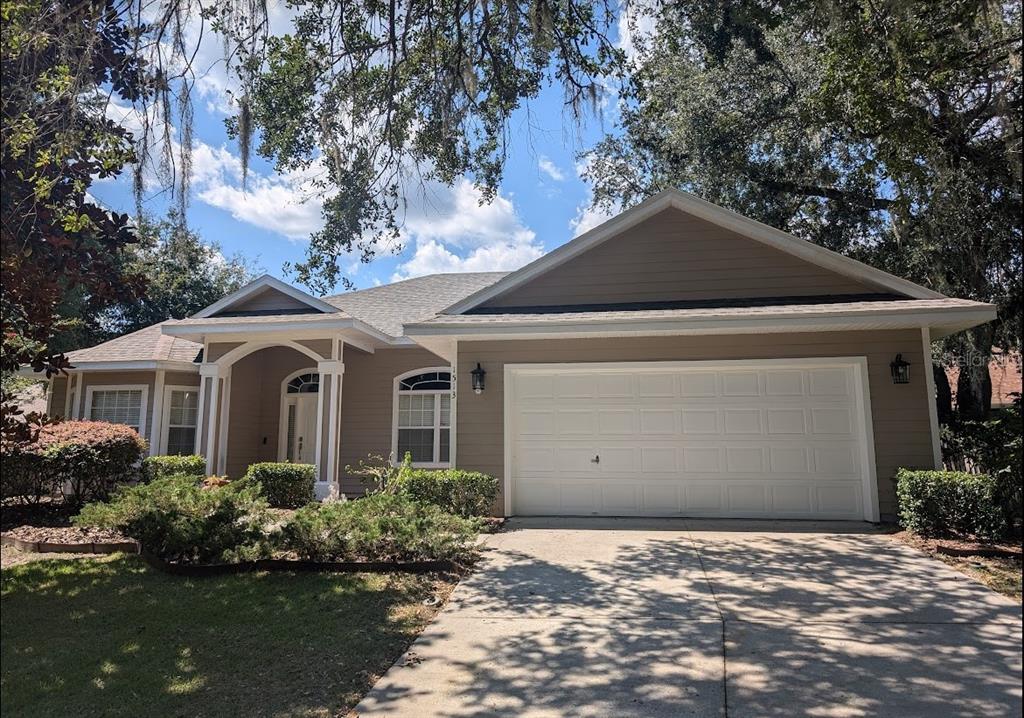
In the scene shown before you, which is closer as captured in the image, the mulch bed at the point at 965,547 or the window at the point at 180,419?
the mulch bed at the point at 965,547

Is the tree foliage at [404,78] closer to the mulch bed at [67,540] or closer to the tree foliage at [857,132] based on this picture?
the tree foliage at [857,132]

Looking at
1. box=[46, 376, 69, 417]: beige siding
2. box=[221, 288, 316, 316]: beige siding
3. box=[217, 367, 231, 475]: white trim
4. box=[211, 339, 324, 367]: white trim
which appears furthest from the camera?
box=[46, 376, 69, 417]: beige siding

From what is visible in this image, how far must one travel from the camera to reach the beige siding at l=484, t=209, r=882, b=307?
10258 mm

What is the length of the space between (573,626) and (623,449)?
5.06 metres

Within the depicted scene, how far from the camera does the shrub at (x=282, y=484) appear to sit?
11.2 meters

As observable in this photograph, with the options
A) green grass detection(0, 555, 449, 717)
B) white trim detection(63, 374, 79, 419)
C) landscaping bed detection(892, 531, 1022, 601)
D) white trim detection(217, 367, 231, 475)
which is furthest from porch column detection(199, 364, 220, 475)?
landscaping bed detection(892, 531, 1022, 601)

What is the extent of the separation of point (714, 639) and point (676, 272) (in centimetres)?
701

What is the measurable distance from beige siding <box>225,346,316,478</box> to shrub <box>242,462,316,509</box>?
3.30m

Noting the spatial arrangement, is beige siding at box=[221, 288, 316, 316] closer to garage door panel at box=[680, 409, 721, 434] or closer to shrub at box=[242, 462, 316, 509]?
shrub at box=[242, 462, 316, 509]

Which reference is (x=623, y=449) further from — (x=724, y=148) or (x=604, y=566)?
(x=724, y=148)

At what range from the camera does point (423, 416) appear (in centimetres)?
1369

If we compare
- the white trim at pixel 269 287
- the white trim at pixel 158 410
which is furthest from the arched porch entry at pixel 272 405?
the white trim at pixel 158 410

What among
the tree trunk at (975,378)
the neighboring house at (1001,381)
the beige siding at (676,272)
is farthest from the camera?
the neighboring house at (1001,381)

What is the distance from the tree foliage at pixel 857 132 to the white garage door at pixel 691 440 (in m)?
3.03
